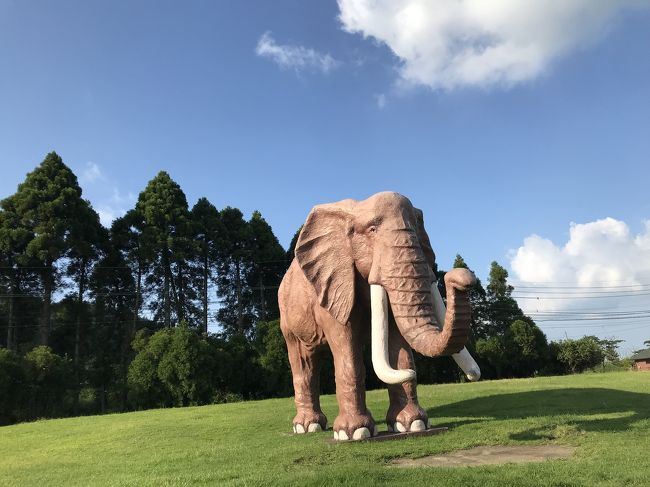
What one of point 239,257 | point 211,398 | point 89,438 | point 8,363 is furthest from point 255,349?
point 89,438

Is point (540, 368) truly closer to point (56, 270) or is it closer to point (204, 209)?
point (204, 209)

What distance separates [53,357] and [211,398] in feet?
23.3

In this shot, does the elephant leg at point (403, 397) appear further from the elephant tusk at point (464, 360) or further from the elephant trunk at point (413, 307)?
the elephant trunk at point (413, 307)

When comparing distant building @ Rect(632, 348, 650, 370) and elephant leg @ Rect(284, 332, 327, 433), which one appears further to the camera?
distant building @ Rect(632, 348, 650, 370)

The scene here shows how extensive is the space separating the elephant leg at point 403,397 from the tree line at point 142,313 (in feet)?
53.9

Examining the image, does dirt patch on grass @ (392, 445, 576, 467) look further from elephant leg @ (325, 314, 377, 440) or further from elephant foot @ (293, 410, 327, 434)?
elephant foot @ (293, 410, 327, 434)

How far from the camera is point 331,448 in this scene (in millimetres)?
7074

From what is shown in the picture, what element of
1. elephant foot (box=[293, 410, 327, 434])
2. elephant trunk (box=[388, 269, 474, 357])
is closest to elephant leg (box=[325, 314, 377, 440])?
elephant trunk (box=[388, 269, 474, 357])

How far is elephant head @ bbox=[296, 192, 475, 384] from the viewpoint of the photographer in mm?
5897

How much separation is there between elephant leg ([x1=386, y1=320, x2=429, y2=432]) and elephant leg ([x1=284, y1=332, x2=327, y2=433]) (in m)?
1.64

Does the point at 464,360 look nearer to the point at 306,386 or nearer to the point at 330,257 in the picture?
the point at 330,257

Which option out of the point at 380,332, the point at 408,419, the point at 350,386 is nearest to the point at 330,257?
the point at 380,332

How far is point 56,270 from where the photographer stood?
94.4ft

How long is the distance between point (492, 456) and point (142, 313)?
2865 centimetres
